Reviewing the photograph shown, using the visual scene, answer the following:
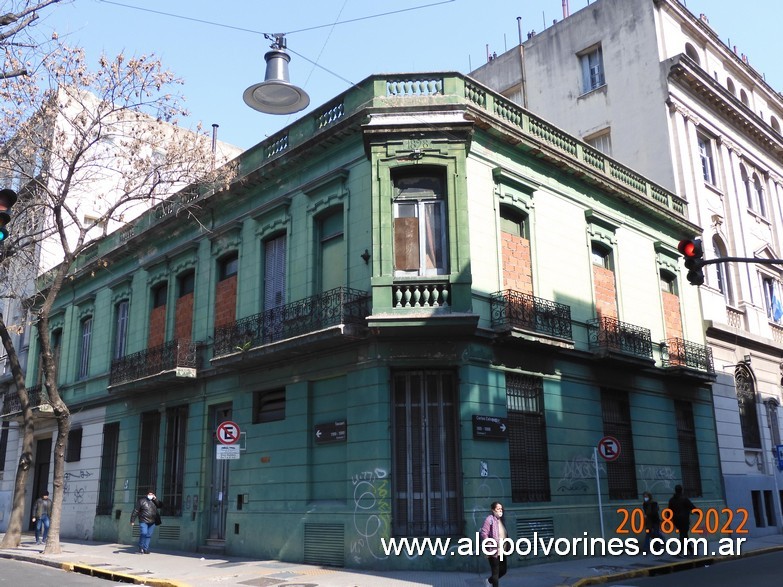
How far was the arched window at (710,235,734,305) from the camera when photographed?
24822 mm

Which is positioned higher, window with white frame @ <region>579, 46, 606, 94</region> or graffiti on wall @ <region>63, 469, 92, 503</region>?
window with white frame @ <region>579, 46, 606, 94</region>

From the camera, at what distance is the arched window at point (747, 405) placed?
23.8m

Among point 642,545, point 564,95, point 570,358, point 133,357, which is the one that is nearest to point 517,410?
point 570,358

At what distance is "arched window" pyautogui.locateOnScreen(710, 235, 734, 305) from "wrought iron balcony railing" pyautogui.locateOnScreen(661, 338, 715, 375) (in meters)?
3.83

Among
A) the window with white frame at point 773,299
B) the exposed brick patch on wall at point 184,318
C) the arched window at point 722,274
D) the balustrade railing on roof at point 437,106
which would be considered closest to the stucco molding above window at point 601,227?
the balustrade railing on roof at point 437,106

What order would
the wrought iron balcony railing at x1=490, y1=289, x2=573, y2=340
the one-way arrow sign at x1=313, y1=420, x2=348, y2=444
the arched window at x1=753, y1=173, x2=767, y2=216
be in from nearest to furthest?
the one-way arrow sign at x1=313, y1=420, x2=348, y2=444, the wrought iron balcony railing at x1=490, y1=289, x2=573, y2=340, the arched window at x1=753, y1=173, x2=767, y2=216

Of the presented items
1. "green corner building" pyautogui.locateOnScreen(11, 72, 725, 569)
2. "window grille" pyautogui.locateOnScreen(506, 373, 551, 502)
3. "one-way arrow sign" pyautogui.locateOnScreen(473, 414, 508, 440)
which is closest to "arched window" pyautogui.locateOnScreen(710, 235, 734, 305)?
"green corner building" pyautogui.locateOnScreen(11, 72, 725, 569)

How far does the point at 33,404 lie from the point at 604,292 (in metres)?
21.1

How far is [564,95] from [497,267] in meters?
15.0

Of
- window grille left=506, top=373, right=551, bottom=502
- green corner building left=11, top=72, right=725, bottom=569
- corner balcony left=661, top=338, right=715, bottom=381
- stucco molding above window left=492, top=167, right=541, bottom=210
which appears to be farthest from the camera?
corner balcony left=661, top=338, right=715, bottom=381

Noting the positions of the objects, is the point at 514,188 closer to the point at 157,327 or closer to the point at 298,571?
the point at 298,571

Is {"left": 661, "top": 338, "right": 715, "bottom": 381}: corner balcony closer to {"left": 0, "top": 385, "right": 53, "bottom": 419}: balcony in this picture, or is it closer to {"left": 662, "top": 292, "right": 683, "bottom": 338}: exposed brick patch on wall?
{"left": 662, "top": 292, "right": 683, "bottom": 338}: exposed brick patch on wall

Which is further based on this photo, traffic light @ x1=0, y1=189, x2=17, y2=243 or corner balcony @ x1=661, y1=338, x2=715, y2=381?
corner balcony @ x1=661, y1=338, x2=715, y2=381

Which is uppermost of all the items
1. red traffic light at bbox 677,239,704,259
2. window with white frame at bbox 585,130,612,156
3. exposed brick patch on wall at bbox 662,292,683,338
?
window with white frame at bbox 585,130,612,156
